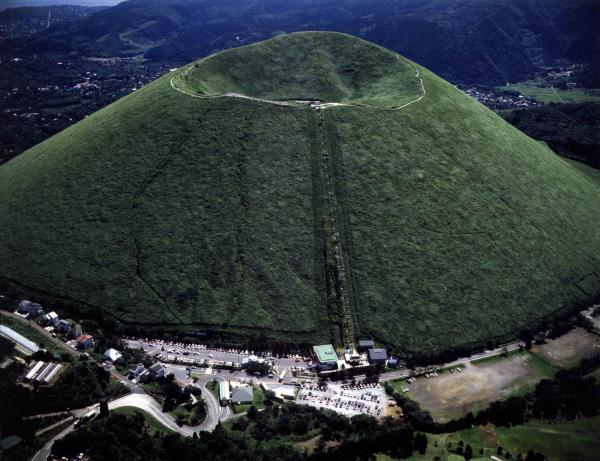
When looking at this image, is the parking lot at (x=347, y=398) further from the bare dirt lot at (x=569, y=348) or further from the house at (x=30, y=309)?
the house at (x=30, y=309)

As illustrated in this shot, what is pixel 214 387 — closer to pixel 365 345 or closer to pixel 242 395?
pixel 242 395

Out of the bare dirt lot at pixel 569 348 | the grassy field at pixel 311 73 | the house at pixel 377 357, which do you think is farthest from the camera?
the grassy field at pixel 311 73

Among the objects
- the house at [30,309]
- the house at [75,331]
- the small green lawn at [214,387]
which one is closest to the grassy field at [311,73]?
the house at [30,309]

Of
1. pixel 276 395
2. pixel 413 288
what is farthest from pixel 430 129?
pixel 276 395

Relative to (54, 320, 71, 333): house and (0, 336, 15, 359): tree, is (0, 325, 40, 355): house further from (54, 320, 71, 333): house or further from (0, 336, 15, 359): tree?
(54, 320, 71, 333): house

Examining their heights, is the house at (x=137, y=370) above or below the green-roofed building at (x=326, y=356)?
above

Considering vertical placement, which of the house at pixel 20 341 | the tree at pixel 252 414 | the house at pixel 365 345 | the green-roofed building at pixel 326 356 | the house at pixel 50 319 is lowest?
the house at pixel 365 345

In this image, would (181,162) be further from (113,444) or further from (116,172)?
(113,444)

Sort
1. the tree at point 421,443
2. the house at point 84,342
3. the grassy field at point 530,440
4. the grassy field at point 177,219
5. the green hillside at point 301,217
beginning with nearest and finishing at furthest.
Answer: the tree at point 421,443 → the grassy field at point 530,440 → the house at point 84,342 → the grassy field at point 177,219 → the green hillside at point 301,217
